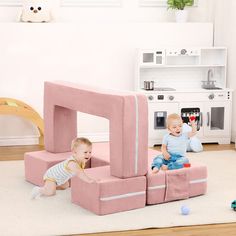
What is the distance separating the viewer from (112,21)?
687cm

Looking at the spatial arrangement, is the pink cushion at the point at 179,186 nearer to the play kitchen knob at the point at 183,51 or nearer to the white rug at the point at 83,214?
the white rug at the point at 83,214

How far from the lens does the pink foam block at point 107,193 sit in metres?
4.03

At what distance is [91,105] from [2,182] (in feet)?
3.77

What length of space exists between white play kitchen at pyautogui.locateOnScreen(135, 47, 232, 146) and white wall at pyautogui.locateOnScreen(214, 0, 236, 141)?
82mm

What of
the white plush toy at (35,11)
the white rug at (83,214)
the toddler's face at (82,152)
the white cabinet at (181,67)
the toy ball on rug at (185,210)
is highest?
the white plush toy at (35,11)

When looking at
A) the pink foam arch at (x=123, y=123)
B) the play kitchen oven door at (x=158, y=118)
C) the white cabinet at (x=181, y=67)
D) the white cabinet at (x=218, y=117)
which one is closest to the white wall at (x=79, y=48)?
the white cabinet at (x=181, y=67)

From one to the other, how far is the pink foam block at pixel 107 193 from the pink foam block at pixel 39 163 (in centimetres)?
52

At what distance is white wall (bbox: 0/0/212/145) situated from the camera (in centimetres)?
643

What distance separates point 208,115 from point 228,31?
102cm

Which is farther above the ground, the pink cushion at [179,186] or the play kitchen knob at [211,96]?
the play kitchen knob at [211,96]

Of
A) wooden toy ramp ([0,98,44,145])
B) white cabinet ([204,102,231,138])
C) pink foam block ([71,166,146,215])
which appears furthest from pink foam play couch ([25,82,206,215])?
white cabinet ([204,102,231,138])

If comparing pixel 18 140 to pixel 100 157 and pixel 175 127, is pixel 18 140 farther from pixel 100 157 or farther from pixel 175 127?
pixel 175 127

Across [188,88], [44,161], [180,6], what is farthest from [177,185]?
[180,6]

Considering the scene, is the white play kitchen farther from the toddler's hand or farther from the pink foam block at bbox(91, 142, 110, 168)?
the toddler's hand
